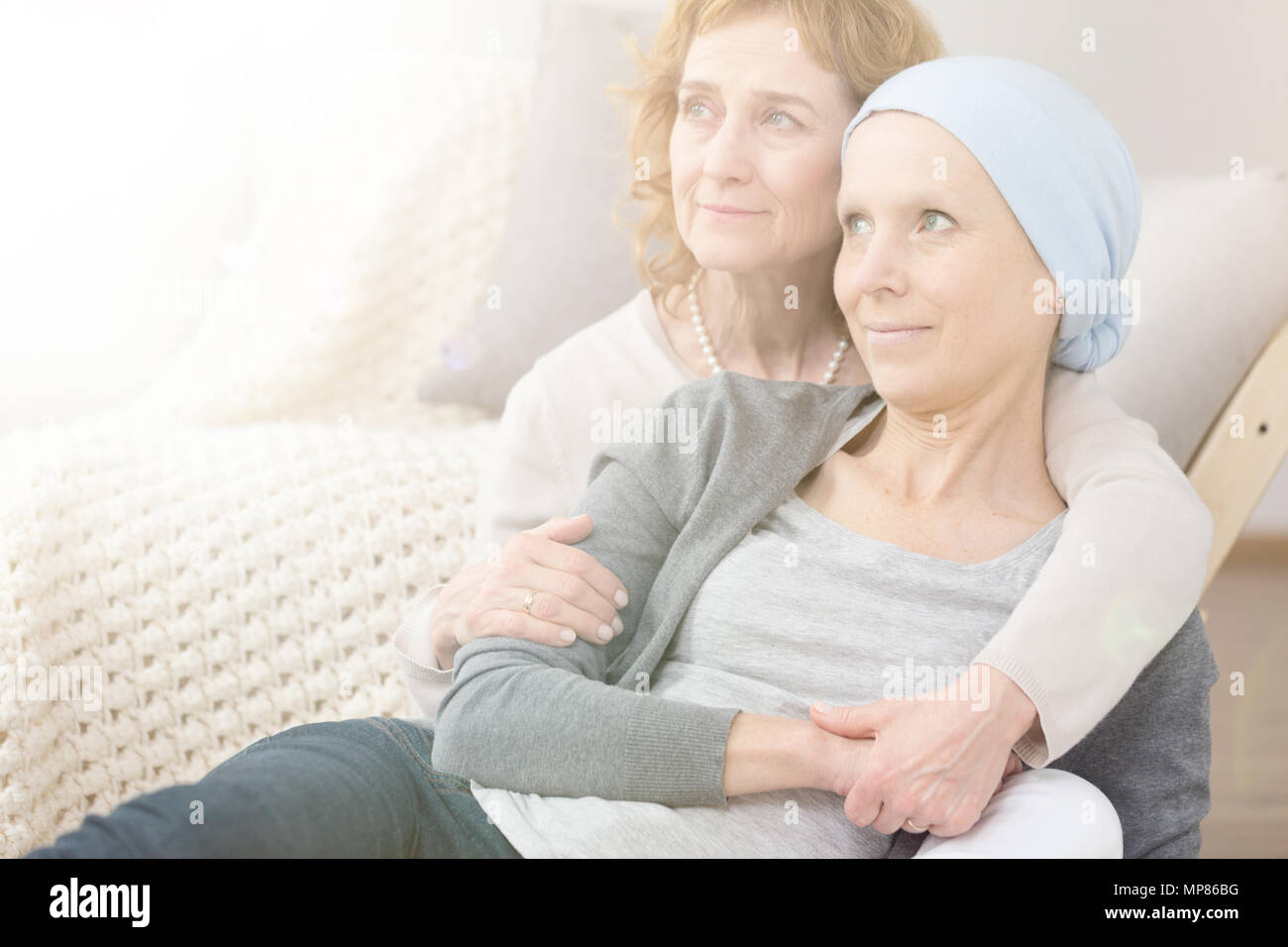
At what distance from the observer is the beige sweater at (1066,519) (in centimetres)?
94

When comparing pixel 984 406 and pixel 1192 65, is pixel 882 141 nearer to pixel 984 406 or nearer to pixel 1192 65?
pixel 984 406

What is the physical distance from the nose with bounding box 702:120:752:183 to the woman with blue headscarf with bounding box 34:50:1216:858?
0.53 ft

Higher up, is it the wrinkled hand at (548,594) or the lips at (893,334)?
the lips at (893,334)

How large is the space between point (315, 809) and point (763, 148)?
2.62ft

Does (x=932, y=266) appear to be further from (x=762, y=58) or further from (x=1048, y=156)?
(x=762, y=58)

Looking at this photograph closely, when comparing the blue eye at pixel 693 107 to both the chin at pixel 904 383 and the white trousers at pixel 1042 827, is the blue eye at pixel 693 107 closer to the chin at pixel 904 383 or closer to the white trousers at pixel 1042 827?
the chin at pixel 904 383

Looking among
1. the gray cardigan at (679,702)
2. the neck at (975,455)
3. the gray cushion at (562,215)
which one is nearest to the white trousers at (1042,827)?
the gray cardigan at (679,702)

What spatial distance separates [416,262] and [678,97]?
75cm

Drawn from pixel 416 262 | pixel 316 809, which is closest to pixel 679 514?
pixel 316 809

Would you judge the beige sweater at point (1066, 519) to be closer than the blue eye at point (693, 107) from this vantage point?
Yes

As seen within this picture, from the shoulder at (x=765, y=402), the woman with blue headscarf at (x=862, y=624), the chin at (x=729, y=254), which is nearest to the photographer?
the woman with blue headscarf at (x=862, y=624)

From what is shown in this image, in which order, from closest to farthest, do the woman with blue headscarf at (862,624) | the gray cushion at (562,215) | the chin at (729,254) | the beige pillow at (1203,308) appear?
the woman with blue headscarf at (862,624) < the chin at (729,254) < the beige pillow at (1203,308) < the gray cushion at (562,215)

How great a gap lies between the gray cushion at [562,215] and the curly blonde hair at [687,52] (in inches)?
6.6

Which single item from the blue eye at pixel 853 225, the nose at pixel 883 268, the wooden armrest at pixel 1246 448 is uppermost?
the blue eye at pixel 853 225
